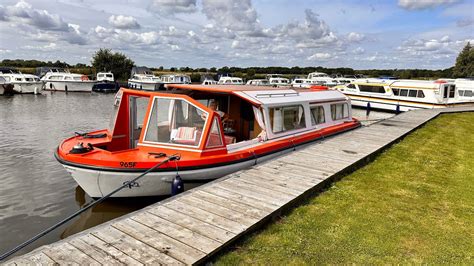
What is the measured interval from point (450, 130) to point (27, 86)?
4564 cm

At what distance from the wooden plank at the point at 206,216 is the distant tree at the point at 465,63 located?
67465 millimetres

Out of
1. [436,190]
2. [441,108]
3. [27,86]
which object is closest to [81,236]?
[436,190]

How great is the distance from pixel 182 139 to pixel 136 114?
80.0 inches

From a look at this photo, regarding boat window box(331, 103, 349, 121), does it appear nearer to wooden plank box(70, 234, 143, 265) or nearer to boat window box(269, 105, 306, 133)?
boat window box(269, 105, 306, 133)

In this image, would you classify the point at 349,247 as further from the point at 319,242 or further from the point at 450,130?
the point at 450,130

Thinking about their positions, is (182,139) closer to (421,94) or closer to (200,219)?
(200,219)

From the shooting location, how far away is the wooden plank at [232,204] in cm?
544

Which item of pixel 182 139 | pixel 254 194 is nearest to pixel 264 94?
Result: pixel 182 139

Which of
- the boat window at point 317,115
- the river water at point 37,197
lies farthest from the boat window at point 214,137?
the boat window at point 317,115

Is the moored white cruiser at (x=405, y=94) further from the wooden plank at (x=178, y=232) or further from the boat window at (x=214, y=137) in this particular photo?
the wooden plank at (x=178, y=232)

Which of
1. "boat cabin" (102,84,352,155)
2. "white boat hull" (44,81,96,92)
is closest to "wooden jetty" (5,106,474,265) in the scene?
"boat cabin" (102,84,352,155)

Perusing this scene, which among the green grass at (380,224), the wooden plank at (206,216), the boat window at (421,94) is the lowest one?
the green grass at (380,224)

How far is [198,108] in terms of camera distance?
25.9ft

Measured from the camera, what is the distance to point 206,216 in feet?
17.5
